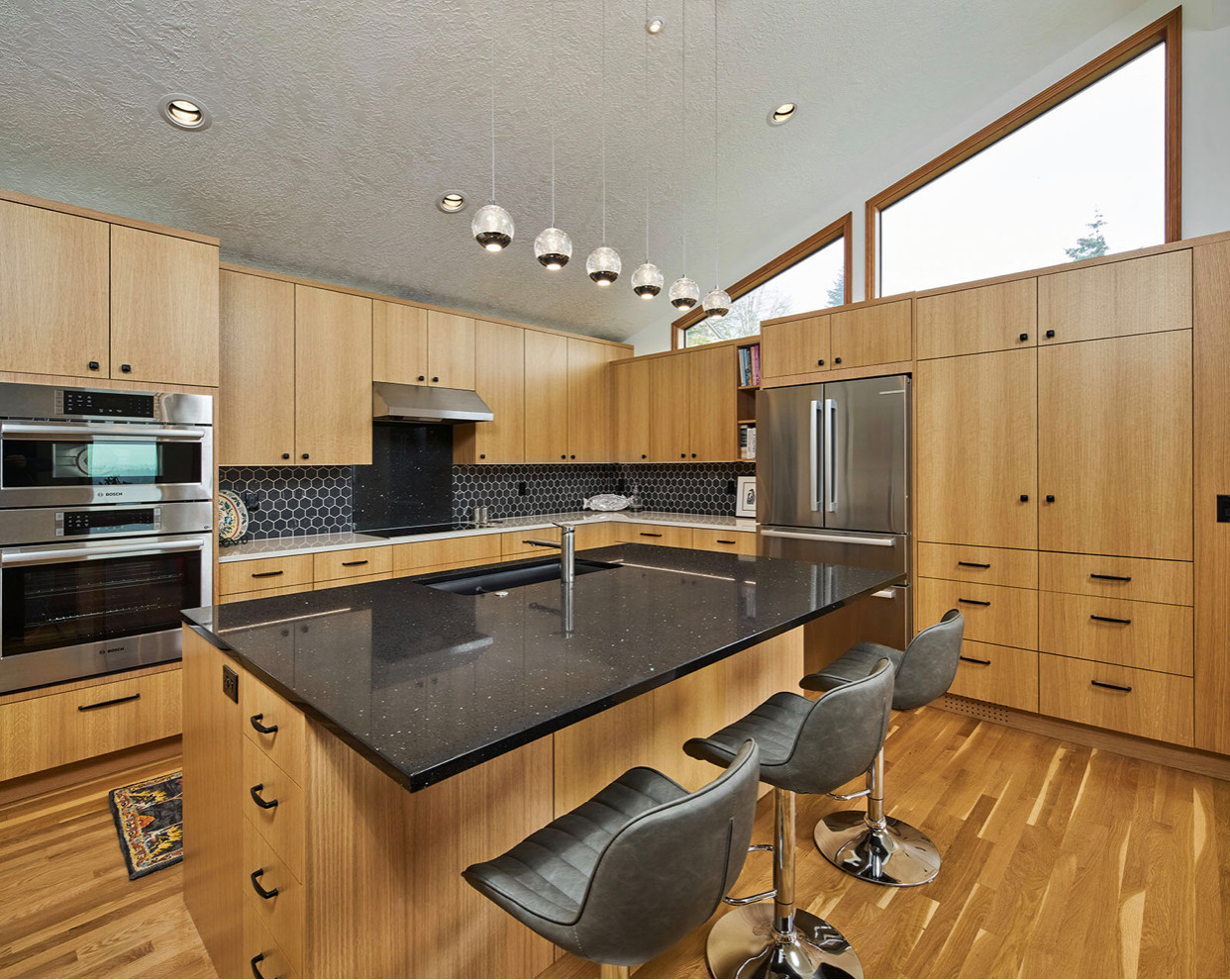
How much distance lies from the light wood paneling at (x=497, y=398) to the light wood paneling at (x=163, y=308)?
1.78 metres

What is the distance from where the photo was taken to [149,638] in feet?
8.84

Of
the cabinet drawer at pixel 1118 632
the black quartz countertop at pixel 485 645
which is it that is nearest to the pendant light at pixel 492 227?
the black quartz countertop at pixel 485 645

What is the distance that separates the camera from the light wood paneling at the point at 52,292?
233cm

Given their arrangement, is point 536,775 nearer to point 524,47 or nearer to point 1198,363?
point 524,47

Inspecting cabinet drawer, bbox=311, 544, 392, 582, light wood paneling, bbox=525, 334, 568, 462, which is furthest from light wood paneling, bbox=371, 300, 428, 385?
cabinet drawer, bbox=311, 544, 392, 582

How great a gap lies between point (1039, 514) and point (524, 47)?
3279mm

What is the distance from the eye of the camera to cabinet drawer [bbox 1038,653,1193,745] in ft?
8.53

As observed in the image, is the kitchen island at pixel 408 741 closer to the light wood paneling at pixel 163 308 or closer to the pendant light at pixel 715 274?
the pendant light at pixel 715 274

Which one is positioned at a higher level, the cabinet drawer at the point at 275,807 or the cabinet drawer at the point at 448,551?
the cabinet drawer at the point at 448,551

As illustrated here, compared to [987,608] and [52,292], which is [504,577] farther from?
[987,608]

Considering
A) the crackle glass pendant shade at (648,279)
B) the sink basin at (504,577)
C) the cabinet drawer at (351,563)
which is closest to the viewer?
the crackle glass pendant shade at (648,279)

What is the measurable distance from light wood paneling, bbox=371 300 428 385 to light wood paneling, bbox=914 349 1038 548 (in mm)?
3126

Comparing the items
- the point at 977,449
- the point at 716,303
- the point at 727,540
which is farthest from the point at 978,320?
the point at 727,540

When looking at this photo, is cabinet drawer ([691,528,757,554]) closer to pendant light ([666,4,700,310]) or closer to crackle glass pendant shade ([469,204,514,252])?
pendant light ([666,4,700,310])
